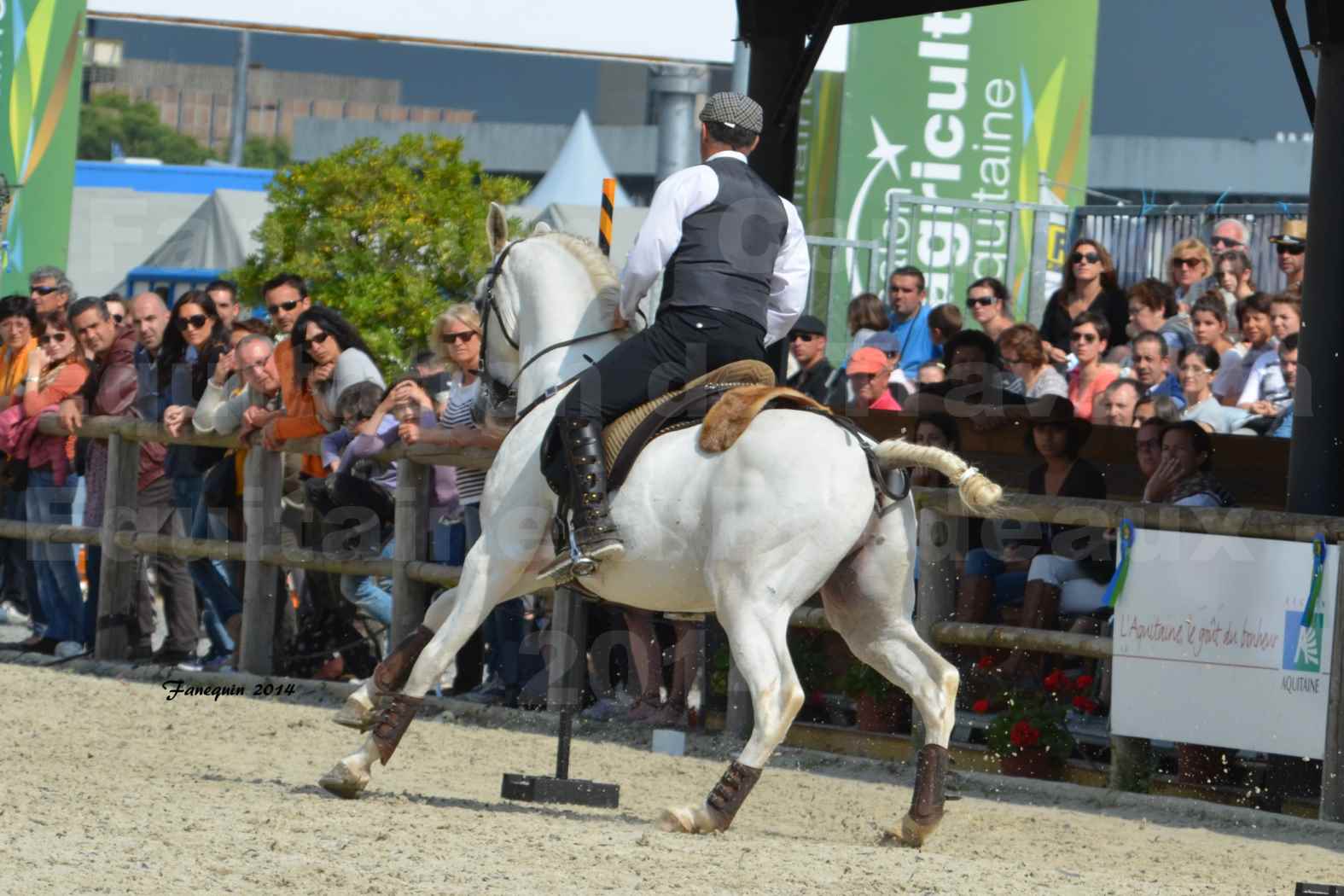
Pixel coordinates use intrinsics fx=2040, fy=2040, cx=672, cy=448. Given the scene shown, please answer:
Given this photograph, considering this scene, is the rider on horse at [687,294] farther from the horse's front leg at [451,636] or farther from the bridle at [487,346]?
the bridle at [487,346]

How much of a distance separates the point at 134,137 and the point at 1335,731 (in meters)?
79.0

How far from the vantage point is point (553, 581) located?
7.29 metres

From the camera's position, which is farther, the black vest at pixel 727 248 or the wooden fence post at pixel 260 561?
the wooden fence post at pixel 260 561

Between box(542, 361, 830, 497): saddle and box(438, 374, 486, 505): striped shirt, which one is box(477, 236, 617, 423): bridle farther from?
box(438, 374, 486, 505): striped shirt

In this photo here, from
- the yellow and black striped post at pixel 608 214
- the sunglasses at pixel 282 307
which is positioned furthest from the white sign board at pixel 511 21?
the yellow and black striped post at pixel 608 214

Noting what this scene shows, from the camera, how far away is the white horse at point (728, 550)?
22.2 feet

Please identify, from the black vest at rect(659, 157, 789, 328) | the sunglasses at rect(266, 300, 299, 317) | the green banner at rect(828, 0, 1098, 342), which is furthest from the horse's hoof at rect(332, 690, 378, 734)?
the green banner at rect(828, 0, 1098, 342)

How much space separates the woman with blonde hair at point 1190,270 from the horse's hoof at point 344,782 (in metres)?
7.28

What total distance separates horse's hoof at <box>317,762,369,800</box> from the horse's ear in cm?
216

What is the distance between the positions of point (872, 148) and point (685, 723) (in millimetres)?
8215

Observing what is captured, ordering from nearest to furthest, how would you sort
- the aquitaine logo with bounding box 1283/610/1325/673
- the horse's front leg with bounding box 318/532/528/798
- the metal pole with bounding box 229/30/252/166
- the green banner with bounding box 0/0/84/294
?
the horse's front leg with bounding box 318/532/528/798 < the aquitaine logo with bounding box 1283/610/1325/673 < the green banner with bounding box 0/0/84/294 < the metal pole with bounding box 229/30/252/166

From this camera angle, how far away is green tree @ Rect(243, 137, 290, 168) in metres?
82.9

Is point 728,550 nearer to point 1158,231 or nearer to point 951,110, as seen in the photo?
point 1158,231

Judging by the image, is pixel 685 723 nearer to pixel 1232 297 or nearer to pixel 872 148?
pixel 1232 297
